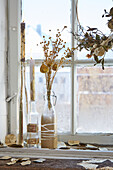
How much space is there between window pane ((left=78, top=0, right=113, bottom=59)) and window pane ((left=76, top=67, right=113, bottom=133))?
0.12 m

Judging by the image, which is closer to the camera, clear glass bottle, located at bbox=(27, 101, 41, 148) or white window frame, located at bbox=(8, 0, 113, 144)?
clear glass bottle, located at bbox=(27, 101, 41, 148)

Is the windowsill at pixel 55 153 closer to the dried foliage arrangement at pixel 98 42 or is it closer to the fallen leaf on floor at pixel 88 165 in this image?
the fallen leaf on floor at pixel 88 165

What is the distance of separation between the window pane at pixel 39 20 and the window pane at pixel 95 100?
28 cm

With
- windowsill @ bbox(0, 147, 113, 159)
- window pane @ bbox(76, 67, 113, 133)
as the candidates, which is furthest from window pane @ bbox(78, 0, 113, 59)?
windowsill @ bbox(0, 147, 113, 159)

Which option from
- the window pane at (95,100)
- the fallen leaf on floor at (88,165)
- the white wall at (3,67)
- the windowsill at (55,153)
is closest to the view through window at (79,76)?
the window pane at (95,100)

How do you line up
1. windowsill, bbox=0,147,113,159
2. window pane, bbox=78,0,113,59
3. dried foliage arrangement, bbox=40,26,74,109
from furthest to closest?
1. window pane, bbox=78,0,113,59
2. dried foliage arrangement, bbox=40,26,74,109
3. windowsill, bbox=0,147,113,159

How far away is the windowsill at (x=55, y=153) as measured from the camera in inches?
55.9

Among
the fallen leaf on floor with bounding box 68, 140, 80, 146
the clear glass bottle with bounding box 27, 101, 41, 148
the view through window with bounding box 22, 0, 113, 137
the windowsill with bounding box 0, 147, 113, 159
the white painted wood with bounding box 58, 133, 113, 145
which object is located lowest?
the windowsill with bounding box 0, 147, 113, 159

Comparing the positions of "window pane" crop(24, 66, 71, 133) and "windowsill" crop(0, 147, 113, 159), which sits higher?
"window pane" crop(24, 66, 71, 133)

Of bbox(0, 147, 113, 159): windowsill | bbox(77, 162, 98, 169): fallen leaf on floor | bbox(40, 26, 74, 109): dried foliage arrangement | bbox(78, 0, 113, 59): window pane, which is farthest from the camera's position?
bbox(78, 0, 113, 59): window pane

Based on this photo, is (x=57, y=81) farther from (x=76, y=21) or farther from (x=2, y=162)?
(x=2, y=162)

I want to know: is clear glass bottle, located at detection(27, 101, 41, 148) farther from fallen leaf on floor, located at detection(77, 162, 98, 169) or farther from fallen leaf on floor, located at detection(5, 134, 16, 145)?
fallen leaf on floor, located at detection(77, 162, 98, 169)

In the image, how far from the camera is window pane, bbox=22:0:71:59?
1691 mm

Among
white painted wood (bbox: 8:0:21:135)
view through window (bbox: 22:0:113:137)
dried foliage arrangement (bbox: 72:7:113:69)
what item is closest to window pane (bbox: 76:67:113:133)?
view through window (bbox: 22:0:113:137)
